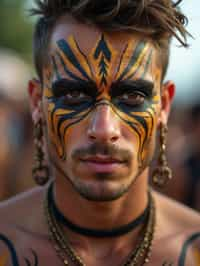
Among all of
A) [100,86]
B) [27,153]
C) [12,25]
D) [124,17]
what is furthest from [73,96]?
[12,25]

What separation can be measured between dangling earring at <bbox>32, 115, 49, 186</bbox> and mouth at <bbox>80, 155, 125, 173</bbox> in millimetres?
638

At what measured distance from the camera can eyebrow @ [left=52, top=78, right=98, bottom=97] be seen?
3896 mm

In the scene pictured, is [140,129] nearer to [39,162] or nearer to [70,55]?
[70,55]

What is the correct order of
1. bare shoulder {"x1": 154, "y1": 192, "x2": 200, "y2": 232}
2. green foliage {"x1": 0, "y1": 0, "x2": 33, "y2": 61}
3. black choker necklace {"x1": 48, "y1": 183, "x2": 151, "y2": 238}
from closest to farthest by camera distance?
black choker necklace {"x1": 48, "y1": 183, "x2": 151, "y2": 238} → bare shoulder {"x1": 154, "y1": 192, "x2": 200, "y2": 232} → green foliage {"x1": 0, "y1": 0, "x2": 33, "y2": 61}

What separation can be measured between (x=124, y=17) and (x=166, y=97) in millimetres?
722

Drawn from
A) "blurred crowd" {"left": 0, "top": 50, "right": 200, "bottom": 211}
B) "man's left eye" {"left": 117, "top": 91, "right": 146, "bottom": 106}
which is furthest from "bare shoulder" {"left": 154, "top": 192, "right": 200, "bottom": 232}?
"blurred crowd" {"left": 0, "top": 50, "right": 200, "bottom": 211}

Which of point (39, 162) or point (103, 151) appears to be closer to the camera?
→ point (103, 151)

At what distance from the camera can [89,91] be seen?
12.8 ft

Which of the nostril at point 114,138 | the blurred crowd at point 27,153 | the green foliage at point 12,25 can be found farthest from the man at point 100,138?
the green foliage at point 12,25

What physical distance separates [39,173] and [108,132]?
2.96 feet

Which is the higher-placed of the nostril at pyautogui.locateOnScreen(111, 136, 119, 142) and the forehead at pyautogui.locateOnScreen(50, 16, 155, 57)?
the forehead at pyautogui.locateOnScreen(50, 16, 155, 57)

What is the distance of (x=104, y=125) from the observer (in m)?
3.73

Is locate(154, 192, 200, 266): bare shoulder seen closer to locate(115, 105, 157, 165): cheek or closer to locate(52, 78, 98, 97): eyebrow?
locate(115, 105, 157, 165): cheek

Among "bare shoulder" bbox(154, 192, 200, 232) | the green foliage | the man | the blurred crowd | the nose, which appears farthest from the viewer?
the green foliage
